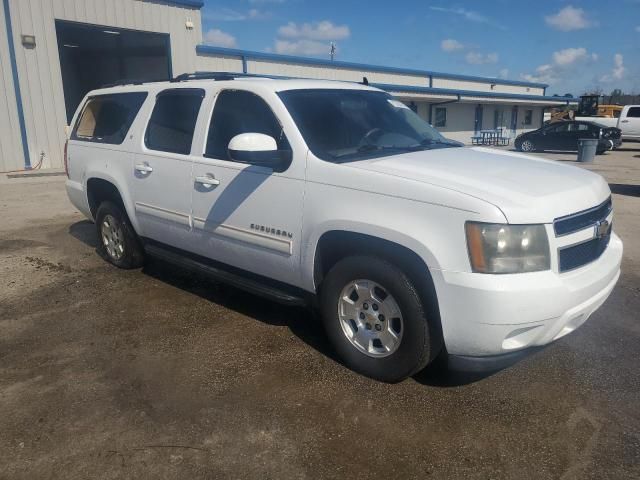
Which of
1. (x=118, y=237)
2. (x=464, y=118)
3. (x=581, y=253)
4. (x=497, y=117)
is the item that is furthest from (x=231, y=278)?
(x=497, y=117)

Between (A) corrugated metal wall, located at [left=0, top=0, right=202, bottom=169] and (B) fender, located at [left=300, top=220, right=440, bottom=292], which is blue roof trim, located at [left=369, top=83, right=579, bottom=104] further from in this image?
(B) fender, located at [left=300, top=220, right=440, bottom=292]

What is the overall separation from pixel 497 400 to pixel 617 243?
4.76 feet

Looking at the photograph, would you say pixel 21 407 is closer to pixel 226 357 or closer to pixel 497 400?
pixel 226 357

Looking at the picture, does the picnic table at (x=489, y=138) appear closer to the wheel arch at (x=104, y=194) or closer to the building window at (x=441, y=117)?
the building window at (x=441, y=117)

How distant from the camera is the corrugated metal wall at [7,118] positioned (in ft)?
47.9

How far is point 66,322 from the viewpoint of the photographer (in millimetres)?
4422

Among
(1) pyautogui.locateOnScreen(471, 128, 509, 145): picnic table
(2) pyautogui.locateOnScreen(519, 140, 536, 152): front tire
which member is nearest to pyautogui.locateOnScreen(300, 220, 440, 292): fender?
(2) pyautogui.locateOnScreen(519, 140, 536, 152): front tire

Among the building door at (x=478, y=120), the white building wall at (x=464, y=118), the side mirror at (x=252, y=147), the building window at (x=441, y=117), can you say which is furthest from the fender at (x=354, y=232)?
the building door at (x=478, y=120)

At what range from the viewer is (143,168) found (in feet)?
15.9

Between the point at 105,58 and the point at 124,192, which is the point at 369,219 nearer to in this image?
the point at 124,192

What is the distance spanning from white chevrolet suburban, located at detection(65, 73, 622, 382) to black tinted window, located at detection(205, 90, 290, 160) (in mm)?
12

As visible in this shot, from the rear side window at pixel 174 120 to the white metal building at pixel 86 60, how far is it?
1273 centimetres

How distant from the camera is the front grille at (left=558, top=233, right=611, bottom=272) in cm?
294

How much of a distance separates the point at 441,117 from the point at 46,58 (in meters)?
23.4
